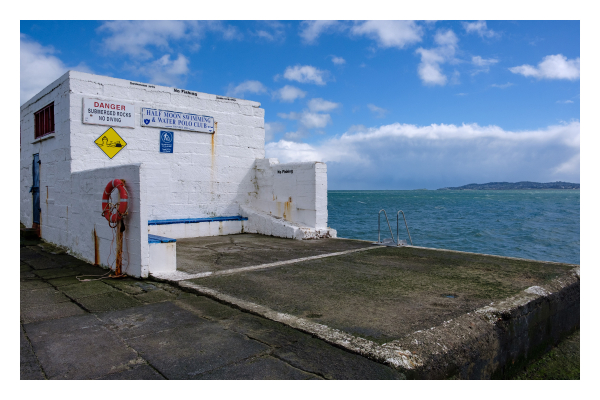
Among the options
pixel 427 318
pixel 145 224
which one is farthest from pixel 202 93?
pixel 427 318

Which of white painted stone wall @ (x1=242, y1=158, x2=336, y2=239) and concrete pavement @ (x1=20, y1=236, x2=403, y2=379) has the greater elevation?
white painted stone wall @ (x1=242, y1=158, x2=336, y2=239)

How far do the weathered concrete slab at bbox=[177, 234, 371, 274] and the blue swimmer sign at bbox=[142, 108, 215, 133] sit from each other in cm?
294

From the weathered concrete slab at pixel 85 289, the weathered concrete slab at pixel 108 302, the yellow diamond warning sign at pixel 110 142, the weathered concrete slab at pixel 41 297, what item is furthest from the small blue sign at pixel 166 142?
the weathered concrete slab at pixel 108 302

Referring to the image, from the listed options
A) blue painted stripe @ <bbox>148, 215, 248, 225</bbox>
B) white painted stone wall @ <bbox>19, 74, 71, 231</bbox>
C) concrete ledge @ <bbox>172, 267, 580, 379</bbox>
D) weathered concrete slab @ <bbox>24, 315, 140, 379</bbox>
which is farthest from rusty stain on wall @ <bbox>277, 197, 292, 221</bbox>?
weathered concrete slab @ <bbox>24, 315, 140, 379</bbox>

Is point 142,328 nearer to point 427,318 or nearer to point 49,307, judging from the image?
point 49,307

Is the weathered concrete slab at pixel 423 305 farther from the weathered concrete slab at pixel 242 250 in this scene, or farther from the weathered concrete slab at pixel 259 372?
the weathered concrete slab at pixel 242 250

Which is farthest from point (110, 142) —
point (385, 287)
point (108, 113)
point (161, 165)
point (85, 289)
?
point (385, 287)

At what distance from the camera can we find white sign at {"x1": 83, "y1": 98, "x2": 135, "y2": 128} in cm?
866

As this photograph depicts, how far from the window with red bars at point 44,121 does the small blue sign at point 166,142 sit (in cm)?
246

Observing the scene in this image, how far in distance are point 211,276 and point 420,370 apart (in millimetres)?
3521

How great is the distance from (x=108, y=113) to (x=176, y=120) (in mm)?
1650

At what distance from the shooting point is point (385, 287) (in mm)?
5047

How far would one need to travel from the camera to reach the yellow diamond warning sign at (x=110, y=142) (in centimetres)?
894

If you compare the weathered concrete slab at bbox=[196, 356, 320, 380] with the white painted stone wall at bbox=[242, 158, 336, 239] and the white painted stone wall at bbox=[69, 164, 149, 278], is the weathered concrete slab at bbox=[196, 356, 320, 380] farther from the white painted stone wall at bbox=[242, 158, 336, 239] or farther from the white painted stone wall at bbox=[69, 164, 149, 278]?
the white painted stone wall at bbox=[242, 158, 336, 239]
